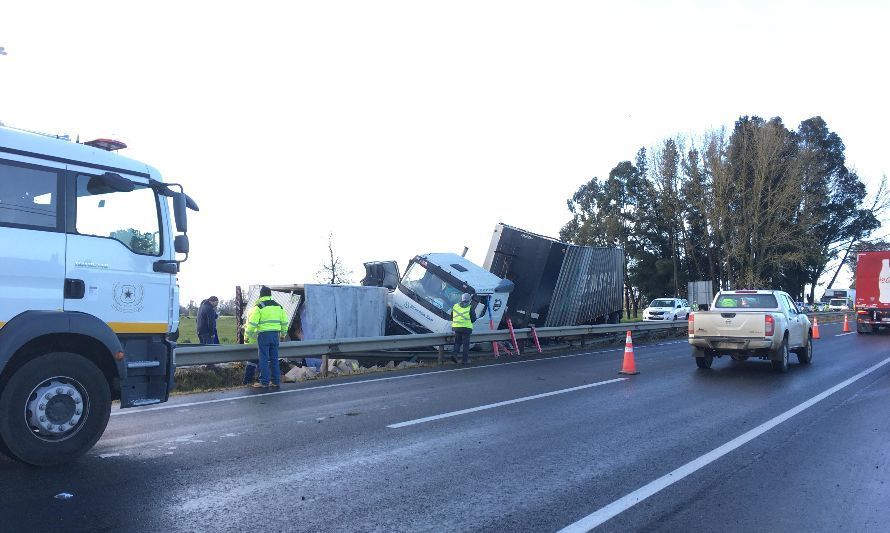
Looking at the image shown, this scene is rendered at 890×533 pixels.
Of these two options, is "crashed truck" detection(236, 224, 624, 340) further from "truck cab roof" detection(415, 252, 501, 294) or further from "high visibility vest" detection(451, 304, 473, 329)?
"high visibility vest" detection(451, 304, 473, 329)

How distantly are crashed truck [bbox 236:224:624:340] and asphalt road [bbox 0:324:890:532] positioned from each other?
19.3 ft

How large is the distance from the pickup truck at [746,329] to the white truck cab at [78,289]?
34.8ft

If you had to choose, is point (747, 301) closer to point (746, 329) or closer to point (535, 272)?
point (746, 329)

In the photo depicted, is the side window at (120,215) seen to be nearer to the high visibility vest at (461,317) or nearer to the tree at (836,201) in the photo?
the high visibility vest at (461,317)

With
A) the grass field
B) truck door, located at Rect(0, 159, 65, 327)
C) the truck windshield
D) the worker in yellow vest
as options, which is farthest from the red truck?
truck door, located at Rect(0, 159, 65, 327)

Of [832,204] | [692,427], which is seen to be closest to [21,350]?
[692,427]

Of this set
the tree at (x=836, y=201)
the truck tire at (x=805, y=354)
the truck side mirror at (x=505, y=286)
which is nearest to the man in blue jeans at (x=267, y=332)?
the truck side mirror at (x=505, y=286)

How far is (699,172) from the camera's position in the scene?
148ft

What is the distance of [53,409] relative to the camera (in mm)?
5789

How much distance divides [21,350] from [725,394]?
367 inches

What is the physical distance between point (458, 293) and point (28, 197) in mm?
12617

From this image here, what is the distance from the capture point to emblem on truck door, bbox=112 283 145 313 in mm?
6301

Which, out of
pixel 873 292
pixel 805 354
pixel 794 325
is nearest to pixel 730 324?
pixel 794 325

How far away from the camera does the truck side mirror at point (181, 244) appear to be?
6.70 meters
